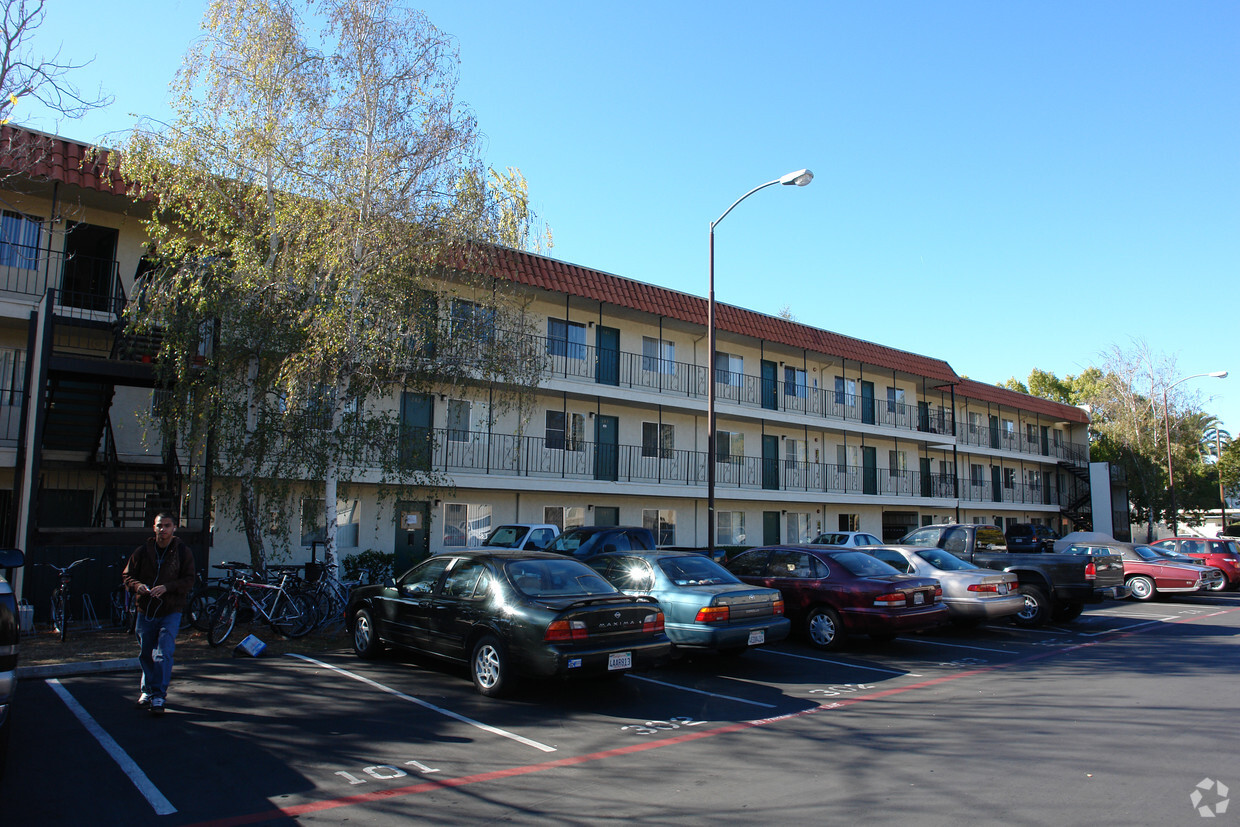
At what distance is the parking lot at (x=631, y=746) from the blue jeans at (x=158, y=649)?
306 millimetres

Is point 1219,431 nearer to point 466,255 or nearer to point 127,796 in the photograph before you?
point 466,255

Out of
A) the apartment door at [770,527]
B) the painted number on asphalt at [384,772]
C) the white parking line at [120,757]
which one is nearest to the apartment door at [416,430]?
the white parking line at [120,757]

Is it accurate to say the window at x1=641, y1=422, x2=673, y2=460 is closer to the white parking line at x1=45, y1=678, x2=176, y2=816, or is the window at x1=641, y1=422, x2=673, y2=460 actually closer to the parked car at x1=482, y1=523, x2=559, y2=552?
the parked car at x1=482, y1=523, x2=559, y2=552

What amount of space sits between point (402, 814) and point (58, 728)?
12.9ft

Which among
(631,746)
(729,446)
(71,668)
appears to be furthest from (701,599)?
(729,446)

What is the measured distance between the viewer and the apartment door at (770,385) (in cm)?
2942

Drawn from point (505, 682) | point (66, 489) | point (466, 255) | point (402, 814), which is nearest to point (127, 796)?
point (402, 814)

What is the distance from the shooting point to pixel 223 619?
10891mm

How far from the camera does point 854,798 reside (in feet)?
17.9

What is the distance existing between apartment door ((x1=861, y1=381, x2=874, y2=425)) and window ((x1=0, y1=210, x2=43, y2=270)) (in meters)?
28.3

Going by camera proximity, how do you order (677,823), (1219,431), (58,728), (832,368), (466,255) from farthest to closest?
1. (1219,431)
2. (832,368)
3. (466,255)
4. (58,728)
5. (677,823)

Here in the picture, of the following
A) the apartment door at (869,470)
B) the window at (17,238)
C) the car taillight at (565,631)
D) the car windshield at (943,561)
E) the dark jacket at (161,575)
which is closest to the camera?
the dark jacket at (161,575)

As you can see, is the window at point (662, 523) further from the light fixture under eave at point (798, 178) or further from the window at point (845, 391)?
the light fixture under eave at point (798, 178)

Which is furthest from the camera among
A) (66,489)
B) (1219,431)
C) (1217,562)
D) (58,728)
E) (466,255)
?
(1219,431)
